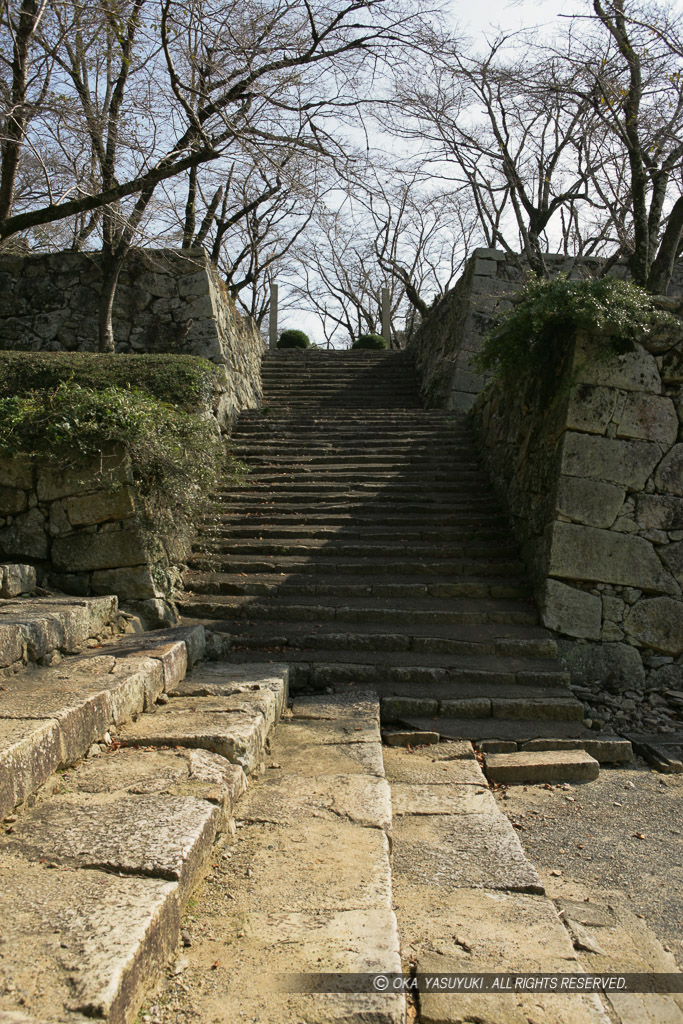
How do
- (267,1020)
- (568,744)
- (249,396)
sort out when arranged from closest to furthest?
(267,1020) < (568,744) < (249,396)

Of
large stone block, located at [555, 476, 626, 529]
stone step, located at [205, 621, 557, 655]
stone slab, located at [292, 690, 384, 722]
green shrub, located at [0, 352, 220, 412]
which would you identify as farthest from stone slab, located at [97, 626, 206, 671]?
large stone block, located at [555, 476, 626, 529]

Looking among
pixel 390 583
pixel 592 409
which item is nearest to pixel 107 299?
pixel 390 583

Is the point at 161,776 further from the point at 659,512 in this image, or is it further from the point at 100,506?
the point at 659,512

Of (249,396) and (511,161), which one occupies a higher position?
(511,161)

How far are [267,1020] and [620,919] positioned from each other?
1564mm

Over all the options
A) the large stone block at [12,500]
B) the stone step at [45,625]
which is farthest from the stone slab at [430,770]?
the large stone block at [12,500]

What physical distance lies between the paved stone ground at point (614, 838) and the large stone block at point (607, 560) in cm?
166

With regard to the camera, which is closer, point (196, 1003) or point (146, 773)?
point (196, 1003)

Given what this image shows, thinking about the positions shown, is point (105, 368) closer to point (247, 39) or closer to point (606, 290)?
point (247, 39)

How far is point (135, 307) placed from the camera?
34.9 ft

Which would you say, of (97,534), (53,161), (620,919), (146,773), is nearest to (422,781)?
(620,919)

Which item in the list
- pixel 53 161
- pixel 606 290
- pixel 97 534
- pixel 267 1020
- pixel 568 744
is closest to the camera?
pixel 267 1020

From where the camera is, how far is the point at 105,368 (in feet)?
23.4

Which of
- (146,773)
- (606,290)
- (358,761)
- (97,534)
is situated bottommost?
(358,761)
